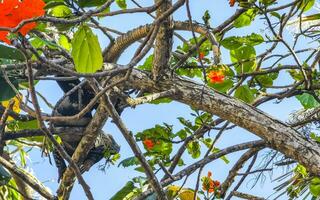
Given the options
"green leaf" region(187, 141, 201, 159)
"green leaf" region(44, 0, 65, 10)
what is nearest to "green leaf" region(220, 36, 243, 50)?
"green leaf" region(187, 141, 201, 159)

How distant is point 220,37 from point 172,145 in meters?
0.50

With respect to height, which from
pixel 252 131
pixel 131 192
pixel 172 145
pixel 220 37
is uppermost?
pixel 220 37

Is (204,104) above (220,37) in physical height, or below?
below

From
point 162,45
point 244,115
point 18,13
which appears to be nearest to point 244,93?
point 244,115

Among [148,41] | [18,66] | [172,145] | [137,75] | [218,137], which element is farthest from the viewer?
[172,145]

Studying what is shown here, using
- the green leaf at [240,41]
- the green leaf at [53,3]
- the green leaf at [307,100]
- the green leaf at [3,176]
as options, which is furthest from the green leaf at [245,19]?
the green leaf at [3,176]

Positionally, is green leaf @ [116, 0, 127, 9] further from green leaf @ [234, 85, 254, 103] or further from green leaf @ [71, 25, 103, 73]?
green leaf @ [71, 25, 103, 73]

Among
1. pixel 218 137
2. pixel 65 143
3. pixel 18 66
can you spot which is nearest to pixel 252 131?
pixel 218 137

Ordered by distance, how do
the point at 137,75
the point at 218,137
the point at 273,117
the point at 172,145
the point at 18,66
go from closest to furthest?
the point at 18,66 < the point at 273,117 < the point at 137,75 < the point at 218,137 < the point at 172,145

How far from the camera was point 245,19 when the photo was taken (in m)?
2.34

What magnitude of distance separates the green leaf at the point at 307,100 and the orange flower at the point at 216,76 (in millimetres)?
310

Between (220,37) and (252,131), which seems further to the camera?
(220,37)

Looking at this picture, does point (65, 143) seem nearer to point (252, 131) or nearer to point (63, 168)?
point (63, 168)

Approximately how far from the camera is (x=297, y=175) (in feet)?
8.74
